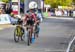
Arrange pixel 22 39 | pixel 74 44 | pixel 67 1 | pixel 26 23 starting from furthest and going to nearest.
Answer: pixel 67 1
pixel 22 39
pixel 26 23
pixel 74 44

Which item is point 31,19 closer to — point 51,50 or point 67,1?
point 51,50

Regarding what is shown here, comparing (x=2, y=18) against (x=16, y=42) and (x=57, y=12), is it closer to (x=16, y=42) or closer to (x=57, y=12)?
(x=16, y=42)

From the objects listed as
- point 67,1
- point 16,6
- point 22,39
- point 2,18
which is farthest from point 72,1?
point 22,39

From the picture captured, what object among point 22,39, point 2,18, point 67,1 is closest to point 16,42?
point 22,39

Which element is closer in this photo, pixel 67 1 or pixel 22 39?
pixel 22 39

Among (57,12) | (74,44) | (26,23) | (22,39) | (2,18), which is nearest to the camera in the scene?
(74,44)

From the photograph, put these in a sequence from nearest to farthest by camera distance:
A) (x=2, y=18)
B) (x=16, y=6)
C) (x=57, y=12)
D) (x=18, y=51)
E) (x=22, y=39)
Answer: (x=18, y=51)
(x=22, y=39)
(x=2, y=18)
(x=16, y=6)
(x=57, y=12)

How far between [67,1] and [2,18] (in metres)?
75.0

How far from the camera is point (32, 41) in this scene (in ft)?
63.2

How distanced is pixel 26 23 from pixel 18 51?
305 centimetres

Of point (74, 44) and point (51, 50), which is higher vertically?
point (74, 44)

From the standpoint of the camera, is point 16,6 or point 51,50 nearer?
point 51,50

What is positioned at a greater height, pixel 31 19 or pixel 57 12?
pixel 31 19

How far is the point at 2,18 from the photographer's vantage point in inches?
1486
